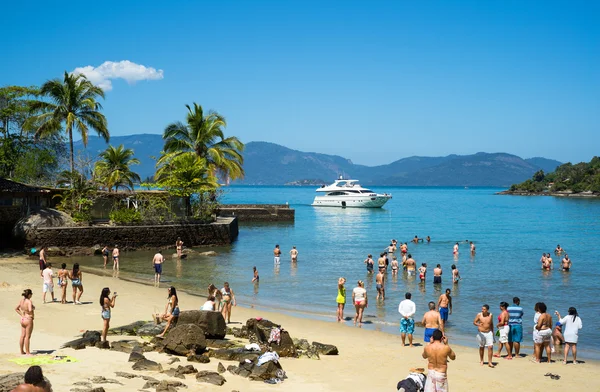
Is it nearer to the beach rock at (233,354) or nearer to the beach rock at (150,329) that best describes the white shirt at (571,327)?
the beach rock at (233,354)

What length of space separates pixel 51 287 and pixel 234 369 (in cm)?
948

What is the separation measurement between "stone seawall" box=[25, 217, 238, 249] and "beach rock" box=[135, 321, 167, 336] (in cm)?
1969

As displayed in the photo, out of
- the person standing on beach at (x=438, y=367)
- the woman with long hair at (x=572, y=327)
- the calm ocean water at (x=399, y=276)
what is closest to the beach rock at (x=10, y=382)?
the person standing on beach at (x=438, y=367)

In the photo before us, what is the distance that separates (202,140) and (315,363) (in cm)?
3443

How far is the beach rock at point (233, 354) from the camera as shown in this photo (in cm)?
1159

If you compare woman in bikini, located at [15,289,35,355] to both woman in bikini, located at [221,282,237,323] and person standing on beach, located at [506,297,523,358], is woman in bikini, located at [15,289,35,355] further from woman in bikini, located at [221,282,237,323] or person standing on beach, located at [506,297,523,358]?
person standing on beach, located at [506,297,523,358]

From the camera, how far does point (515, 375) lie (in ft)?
40.2

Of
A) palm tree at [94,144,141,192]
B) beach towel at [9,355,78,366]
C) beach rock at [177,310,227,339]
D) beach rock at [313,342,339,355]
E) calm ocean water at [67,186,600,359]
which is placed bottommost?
calm ocean water at [67,186,600,359]

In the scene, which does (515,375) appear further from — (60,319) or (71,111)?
(71,111)

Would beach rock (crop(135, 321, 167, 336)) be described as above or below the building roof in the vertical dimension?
below

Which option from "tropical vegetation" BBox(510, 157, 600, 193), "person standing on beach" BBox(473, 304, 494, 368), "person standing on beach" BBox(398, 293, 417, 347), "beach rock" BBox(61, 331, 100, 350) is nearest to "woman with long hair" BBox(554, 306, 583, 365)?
"person standing on beach" BBox(473, 304, 494, 368)

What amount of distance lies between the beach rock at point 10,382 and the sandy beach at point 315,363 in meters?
0.94

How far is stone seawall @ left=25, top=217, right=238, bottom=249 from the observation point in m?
31.2

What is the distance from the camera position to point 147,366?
10695 millimetres
